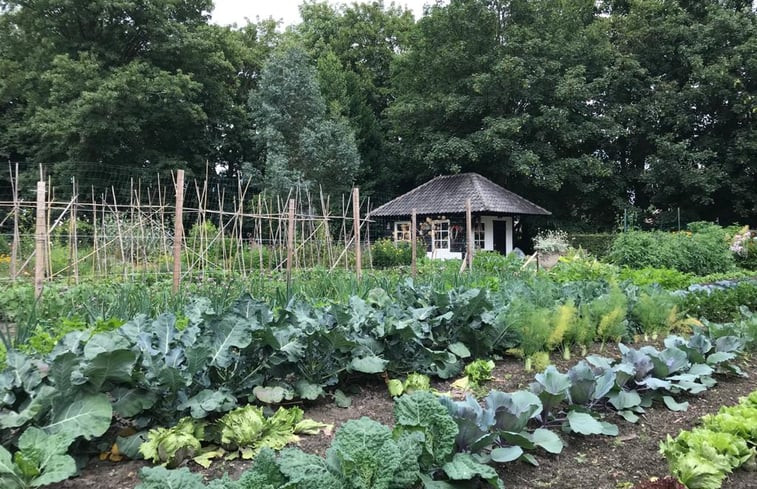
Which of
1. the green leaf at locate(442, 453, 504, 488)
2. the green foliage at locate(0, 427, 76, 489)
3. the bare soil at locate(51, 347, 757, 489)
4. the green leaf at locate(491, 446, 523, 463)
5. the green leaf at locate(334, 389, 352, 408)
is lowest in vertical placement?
the bare soil at locate(51, 347, 757, 489)

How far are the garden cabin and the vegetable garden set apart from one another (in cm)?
1518

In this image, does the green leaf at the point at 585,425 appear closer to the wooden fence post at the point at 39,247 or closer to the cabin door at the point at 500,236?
the wooden fence post at the point at 39,247

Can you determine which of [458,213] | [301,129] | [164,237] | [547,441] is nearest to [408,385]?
[547,441]

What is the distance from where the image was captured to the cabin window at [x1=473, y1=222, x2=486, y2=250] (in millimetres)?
19953

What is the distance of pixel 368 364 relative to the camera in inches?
114

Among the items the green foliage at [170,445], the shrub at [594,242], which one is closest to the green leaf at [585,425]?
the green foliage at [170,445]

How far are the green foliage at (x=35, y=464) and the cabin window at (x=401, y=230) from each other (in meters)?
18.0

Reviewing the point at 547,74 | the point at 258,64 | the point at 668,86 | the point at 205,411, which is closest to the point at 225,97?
the point at 258,64

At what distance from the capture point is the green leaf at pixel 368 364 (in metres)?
2.87

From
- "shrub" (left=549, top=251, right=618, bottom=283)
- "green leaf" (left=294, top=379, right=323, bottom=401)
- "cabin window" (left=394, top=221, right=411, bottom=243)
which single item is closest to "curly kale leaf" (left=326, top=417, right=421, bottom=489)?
"green leaf" (left=294, top=379, right=323, bottom=401)

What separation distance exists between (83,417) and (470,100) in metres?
21.8

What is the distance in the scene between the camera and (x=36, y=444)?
5.81 feet

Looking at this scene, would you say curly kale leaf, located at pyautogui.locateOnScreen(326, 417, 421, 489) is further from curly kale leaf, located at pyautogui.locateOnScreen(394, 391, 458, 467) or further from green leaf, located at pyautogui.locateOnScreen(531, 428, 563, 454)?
green leaf, located at pyautogui.locateOnScreen(531, 428, 563, 454)

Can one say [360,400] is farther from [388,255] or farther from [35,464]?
[388,255]
